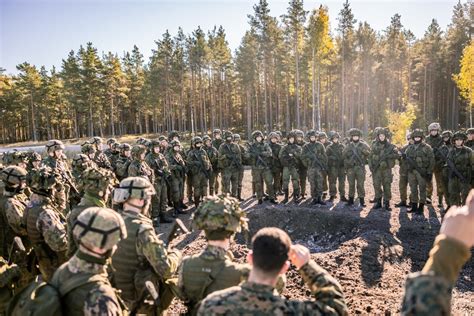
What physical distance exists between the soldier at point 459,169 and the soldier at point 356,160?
2334mm

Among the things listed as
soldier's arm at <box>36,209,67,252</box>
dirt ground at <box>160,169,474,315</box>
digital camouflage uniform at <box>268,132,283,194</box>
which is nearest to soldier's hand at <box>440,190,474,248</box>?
dirt ground at <box>160,169,474,315</box>

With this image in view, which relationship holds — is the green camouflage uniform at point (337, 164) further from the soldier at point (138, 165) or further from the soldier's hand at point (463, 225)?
the soldier's hand at point (463, 225)

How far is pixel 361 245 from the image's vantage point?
8.03 m

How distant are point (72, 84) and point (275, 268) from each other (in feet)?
162

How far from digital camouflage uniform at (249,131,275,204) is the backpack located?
1048cm

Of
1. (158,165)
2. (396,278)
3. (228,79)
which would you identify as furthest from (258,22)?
(396,278)

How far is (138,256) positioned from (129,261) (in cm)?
12

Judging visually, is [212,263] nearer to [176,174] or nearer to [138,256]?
[138,256]

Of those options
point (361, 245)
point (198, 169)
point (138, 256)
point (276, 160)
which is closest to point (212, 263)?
point (138, 256)

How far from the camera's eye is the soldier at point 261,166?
12852 mm

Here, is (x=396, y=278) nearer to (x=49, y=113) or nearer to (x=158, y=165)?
(x=158, y=165)

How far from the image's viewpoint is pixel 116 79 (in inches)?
1918

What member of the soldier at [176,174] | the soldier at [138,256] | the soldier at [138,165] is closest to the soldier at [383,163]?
the soldier at [176,174]

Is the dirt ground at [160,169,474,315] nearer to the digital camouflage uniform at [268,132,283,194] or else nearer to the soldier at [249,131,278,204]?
the soldier at [249,131,278,204]
